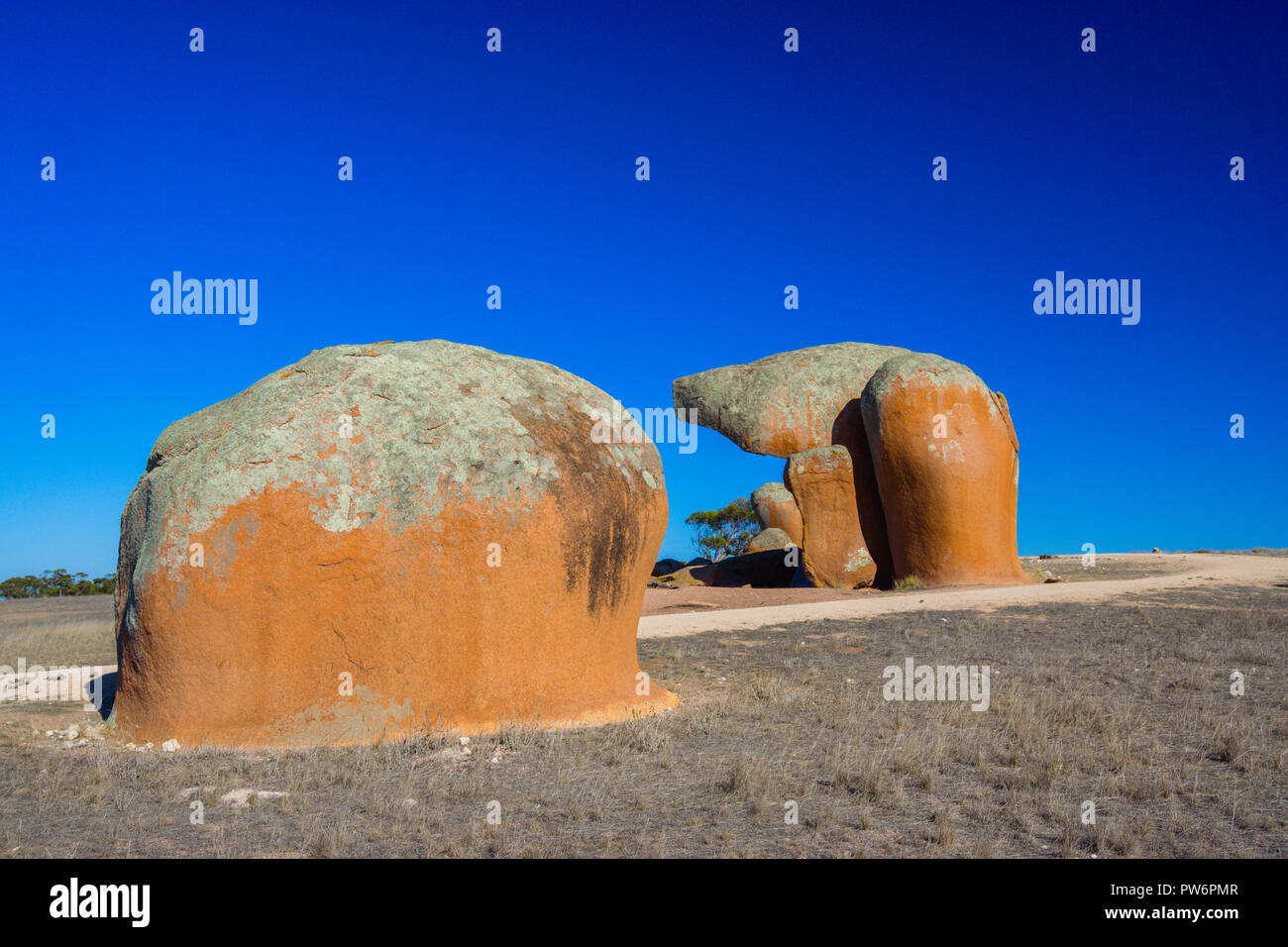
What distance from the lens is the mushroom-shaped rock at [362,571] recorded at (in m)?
6.12

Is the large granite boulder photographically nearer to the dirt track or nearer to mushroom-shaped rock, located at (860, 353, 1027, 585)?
mushroom-shaped rock, located at (860, 353, 1027, 585)

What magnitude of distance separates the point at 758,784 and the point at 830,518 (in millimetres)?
14742

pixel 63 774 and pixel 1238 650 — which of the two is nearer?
pixel 63 774

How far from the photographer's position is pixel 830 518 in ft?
63.6

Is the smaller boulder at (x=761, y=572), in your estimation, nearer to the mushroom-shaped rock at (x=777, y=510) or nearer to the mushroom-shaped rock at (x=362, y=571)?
the mushroom-shaped rock at (x=777, y=510)

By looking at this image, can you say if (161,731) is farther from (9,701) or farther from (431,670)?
(9,701)

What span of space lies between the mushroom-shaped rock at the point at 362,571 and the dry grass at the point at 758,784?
1.28 feet

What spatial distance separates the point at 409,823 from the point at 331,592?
212 cm

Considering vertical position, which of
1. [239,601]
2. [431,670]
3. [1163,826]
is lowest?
[1163,826]

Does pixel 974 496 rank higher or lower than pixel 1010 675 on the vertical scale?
higher
